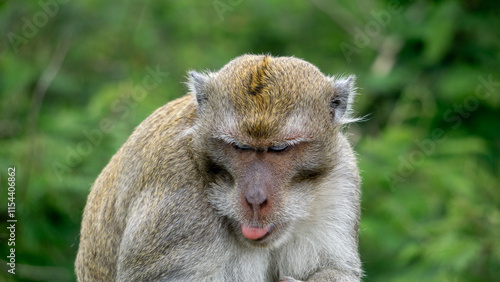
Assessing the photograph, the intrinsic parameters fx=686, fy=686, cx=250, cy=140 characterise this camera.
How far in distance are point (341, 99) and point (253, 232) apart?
170 centimetres

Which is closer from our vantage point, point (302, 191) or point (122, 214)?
point (302, 191)

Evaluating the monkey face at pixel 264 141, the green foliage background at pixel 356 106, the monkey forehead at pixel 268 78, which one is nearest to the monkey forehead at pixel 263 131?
the monkey face at pixel 264 141

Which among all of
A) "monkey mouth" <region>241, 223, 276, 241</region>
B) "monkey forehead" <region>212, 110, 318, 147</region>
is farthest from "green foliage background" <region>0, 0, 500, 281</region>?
"monkey mouth" <region>241, 223, 276, 241</region>

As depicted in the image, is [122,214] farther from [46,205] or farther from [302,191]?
[46,205]

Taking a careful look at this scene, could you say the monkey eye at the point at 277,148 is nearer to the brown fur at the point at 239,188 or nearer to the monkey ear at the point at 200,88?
the brown fur at the point at 239,188

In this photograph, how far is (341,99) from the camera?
22.2 ft

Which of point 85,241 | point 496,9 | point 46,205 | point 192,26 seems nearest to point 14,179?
point 46,205

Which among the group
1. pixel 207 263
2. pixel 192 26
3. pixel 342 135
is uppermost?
pixel 192 26

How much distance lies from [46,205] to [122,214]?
12.8ft

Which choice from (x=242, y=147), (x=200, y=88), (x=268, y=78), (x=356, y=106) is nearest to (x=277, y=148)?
(x=242, y=147)

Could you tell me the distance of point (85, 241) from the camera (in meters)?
7.24

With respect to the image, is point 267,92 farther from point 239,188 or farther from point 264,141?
point 239,188

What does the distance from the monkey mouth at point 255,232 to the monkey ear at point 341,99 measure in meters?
1.39

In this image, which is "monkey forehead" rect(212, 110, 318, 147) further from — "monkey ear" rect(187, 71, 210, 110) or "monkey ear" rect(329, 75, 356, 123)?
"monkey ear" rect(329, 75, 356, 123)
